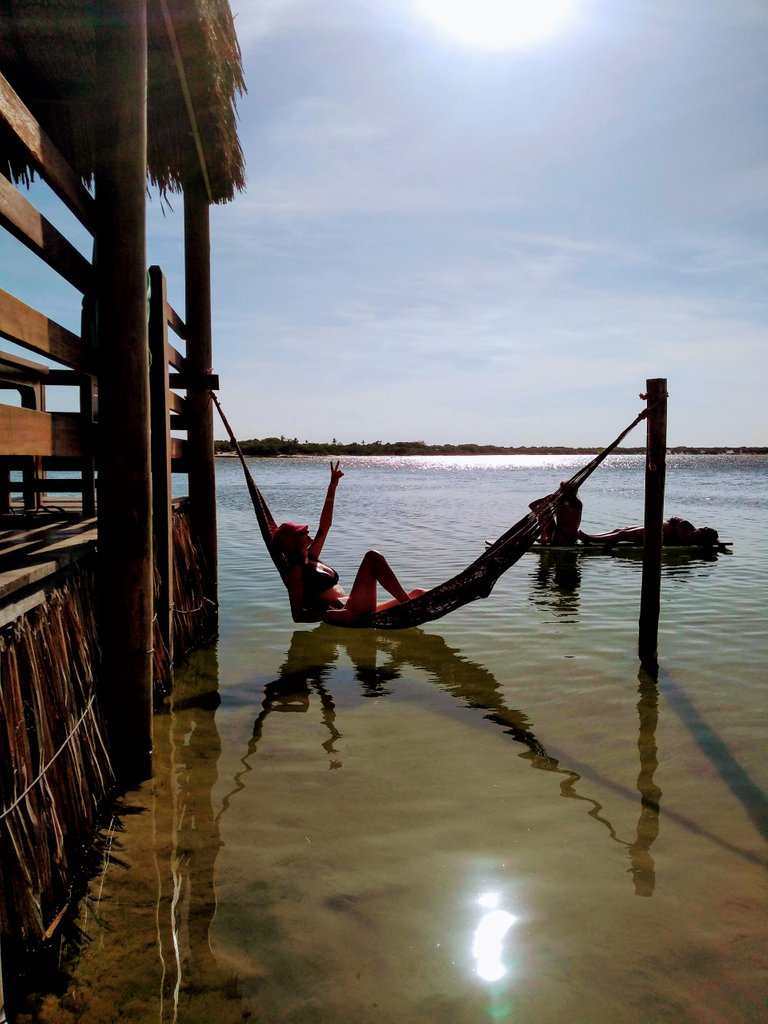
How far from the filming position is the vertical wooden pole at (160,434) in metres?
3.64

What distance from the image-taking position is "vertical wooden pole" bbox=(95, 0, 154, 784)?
2.63 m

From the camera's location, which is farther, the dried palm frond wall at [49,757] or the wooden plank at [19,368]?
the wooden plank at [19,368]

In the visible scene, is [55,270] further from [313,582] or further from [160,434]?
[313,582]

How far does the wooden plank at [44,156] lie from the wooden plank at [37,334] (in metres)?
0.46

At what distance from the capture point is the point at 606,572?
8570 millimetres

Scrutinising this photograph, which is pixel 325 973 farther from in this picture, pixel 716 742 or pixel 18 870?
pixel 716 742

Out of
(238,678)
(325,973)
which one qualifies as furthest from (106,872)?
(238,678)

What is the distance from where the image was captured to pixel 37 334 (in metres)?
2.12

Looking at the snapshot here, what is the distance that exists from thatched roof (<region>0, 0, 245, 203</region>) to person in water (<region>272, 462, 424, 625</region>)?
236 centimetres

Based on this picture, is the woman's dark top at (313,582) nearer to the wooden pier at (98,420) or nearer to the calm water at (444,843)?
the calm water at (444,843)

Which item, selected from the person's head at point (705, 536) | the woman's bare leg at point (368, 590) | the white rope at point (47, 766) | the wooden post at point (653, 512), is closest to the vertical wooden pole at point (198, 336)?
the woman's bare leg at point (368, 590)

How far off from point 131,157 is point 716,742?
370 centimetres

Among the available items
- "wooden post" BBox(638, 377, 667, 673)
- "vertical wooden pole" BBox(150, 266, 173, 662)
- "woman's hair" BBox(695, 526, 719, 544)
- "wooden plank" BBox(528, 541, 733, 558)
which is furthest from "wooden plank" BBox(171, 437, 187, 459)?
"woman's hair" BBox(695, 526, 719, 544)

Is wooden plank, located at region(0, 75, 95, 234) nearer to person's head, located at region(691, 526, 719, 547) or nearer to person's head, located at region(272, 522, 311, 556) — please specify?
person's head, located at region(272, 522, 311, 556)
